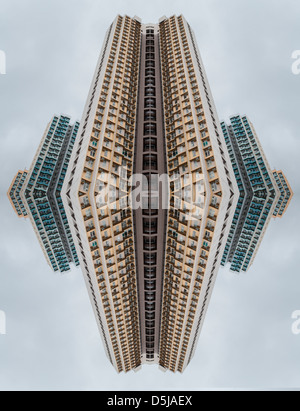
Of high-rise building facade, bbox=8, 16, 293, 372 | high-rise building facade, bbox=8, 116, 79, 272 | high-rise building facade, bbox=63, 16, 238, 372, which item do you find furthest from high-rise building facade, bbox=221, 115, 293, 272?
high-rise building facade, bbox=8, 116, 79, 272

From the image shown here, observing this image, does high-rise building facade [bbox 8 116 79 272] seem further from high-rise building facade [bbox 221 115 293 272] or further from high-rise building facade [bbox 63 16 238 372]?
high-rise building facade [bbox 221 115 293 272]

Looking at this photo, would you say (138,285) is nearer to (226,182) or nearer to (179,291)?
(179,291)

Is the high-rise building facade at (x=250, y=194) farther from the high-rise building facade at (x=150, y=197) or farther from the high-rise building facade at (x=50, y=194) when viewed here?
the high-rise building facade at (x=50, y=194)

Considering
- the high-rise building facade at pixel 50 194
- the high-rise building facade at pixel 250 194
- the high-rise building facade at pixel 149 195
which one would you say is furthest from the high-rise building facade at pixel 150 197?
the high-rise building facade at pixel 50 194

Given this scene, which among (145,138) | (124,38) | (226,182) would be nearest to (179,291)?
(226,182)

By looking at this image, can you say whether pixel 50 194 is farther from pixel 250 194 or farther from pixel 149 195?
pixel 250 194

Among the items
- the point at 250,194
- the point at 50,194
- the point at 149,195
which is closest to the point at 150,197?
the point at 149,195
